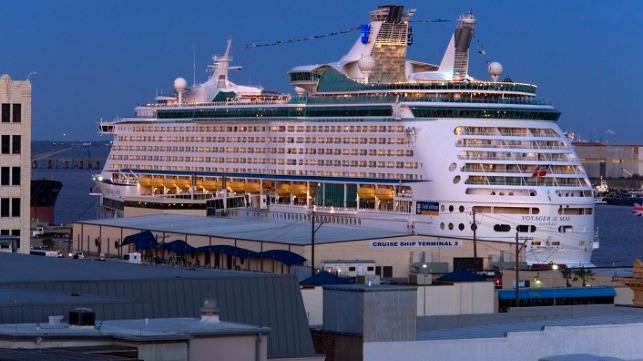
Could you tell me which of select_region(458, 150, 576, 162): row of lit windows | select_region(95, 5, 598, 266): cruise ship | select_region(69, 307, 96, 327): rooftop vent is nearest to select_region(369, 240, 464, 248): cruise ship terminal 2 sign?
select_region(95, 5, 598, 266): cruise ship

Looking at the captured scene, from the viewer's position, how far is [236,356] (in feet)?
79.6

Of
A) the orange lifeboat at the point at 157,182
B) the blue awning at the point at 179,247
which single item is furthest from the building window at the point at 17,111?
the orange lifeboat at the point at 157,182

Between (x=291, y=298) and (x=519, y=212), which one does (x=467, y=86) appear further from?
(x=291, y=298)

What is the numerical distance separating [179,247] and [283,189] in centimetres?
2963

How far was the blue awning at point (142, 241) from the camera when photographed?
77.8 m

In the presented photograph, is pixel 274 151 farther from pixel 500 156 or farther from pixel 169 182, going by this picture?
pixel 500 156

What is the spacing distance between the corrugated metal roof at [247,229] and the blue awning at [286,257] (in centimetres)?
195

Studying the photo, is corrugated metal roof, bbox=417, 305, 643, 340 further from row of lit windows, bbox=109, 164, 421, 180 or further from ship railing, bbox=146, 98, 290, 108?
ship railing, bbox=146, 98, 290, 108

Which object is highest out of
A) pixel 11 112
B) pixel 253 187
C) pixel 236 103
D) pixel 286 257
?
pixel 236 103

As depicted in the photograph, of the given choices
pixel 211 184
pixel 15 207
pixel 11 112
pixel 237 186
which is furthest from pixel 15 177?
pixel 211 184

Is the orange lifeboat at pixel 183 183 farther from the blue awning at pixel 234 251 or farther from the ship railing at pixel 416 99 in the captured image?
the blue awning at pixel 234 251

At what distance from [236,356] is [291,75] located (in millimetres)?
83721

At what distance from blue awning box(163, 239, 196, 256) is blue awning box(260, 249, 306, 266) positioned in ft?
19.9

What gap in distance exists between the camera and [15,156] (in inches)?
2003
